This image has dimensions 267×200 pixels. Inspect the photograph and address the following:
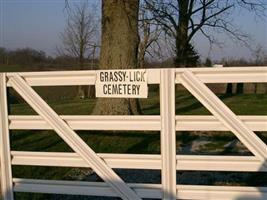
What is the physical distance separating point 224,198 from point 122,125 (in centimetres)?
124

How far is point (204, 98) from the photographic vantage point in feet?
14.0

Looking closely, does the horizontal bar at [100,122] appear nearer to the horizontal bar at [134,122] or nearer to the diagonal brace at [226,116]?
the horizontal bar at [134,122]

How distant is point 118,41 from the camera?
10.9m

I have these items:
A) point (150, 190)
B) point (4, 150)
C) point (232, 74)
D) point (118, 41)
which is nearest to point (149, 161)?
point (150, 190)

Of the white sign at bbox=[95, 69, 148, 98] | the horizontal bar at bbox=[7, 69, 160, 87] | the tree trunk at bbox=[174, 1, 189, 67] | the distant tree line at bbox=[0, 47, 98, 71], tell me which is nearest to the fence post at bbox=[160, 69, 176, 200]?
the horizontal bar at bbox=[7, 69, 160, 87]

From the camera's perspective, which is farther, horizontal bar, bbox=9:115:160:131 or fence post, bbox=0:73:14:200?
fence post, bbox=0:73:14:200

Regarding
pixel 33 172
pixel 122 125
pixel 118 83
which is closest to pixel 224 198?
pixel 122 125

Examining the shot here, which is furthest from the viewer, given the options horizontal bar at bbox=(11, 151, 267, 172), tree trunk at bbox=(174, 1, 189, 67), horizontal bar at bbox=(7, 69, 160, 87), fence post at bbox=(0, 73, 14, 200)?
tree trunk at bbox=(174, 1, 189, 67)

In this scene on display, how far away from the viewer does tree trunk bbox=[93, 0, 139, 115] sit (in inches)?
428

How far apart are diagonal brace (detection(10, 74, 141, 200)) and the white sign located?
535 mm

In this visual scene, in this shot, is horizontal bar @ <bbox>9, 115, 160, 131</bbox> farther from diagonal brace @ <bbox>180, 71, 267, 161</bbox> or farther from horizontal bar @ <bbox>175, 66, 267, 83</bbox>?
horizontal bar @ <bbox>175, 66, 267, 83</bbox>

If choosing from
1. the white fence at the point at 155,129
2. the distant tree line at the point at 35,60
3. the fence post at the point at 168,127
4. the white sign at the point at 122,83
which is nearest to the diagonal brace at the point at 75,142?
the white fence at the point at 155,129

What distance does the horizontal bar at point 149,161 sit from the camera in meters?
4.29

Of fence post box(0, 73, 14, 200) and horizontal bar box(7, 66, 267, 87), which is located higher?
horizontal bar box(7, 66, 267, 87)
